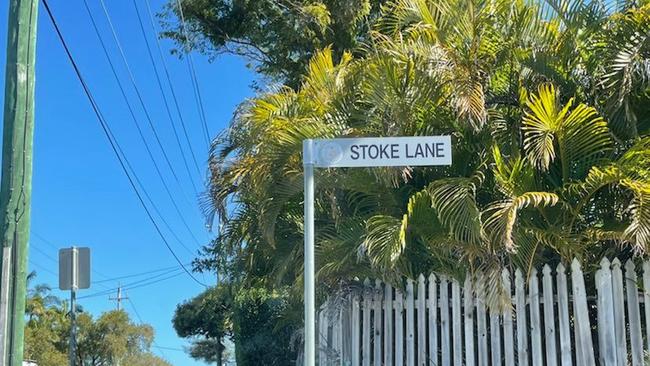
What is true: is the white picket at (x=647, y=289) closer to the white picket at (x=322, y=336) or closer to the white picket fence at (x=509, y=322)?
the white picket fence at (x=509, y=322)

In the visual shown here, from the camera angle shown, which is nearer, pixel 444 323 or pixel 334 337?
pixel 444 323

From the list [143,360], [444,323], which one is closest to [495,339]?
[444,323]

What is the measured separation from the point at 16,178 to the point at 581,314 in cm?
504

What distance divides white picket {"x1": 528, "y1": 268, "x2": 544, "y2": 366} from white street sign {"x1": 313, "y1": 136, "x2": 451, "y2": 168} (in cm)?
256

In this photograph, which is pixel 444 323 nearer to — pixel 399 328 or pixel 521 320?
pixel 399 328

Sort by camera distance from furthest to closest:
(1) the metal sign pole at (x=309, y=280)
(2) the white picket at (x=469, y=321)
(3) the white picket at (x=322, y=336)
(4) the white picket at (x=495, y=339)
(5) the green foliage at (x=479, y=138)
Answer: (3) the white picket at (x=322, y=336), (2) the white picket at (x=469, y=321), (4) the white picket at (x=495, y=339), (5) the green foliage at (x=479, y=138), (1) the metal sign pole at (x=309, y=280)

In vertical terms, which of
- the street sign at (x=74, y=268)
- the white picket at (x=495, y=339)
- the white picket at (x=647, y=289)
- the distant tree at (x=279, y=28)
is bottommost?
the white picket at (x=495, y=339)

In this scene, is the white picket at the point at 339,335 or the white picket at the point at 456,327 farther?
the white picket at the point at 339,335

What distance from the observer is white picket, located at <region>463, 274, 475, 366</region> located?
7008mm

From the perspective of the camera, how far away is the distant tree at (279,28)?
470 inches

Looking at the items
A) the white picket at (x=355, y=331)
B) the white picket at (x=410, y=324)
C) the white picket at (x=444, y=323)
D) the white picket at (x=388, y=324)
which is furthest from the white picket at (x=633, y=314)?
the white picket at (x=355, y=331)

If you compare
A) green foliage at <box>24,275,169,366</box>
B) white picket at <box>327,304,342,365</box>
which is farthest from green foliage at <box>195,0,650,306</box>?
green foliage at <box>24,275,169,366</box>

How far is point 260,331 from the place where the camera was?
13.3 meters

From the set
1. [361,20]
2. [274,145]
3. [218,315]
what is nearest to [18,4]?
[274,145]
